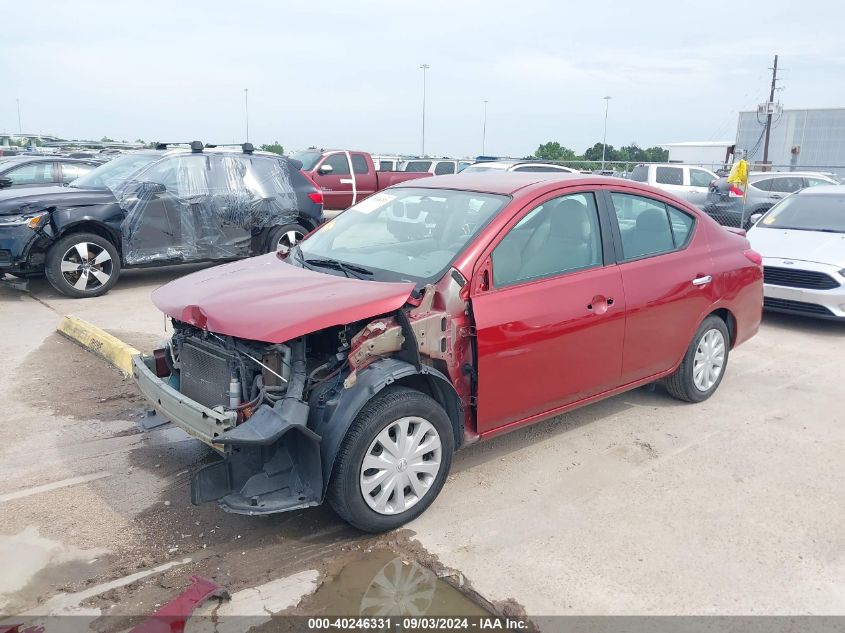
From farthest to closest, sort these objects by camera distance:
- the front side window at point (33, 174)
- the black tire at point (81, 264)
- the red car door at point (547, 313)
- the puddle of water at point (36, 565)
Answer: the front side window at point (33, 174) < the black tire at point (81, 264) < the red car door at point (547, 313) < the puddle of water at point (36, 565)

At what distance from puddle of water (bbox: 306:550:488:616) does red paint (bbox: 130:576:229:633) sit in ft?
1.45

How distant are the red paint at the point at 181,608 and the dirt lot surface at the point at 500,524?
75 millimetres

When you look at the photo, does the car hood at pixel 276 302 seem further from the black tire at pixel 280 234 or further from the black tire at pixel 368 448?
the black tire at pixel 280 234

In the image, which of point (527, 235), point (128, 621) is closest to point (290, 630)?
point (128, 621)

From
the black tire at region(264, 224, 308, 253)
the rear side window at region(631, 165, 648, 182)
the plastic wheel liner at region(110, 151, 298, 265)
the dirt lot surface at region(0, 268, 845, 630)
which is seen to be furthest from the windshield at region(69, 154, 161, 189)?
the rear side window at region(631, 165, 648, 182)

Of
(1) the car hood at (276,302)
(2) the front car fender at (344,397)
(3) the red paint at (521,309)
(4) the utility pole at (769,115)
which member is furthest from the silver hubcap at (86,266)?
(4) the utility pole at (769,115)

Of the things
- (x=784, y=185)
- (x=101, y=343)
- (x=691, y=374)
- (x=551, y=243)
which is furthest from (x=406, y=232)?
(x=784, y=185)

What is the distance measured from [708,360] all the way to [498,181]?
7.46 feet

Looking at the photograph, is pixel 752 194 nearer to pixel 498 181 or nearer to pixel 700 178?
pixel 700 178

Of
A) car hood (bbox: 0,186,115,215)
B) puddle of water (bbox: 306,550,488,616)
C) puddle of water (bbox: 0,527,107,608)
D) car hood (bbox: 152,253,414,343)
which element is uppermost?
car hood (bbox: 0,186,115,215)

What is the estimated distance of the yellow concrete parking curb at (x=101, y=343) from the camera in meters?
6.07

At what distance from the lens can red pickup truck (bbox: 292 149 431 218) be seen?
18.0m

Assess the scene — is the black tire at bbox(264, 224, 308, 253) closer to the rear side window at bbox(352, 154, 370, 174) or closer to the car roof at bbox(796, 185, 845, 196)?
the car roof at bbox(796, 185, 845, 196)

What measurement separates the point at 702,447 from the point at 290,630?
3.11 m
